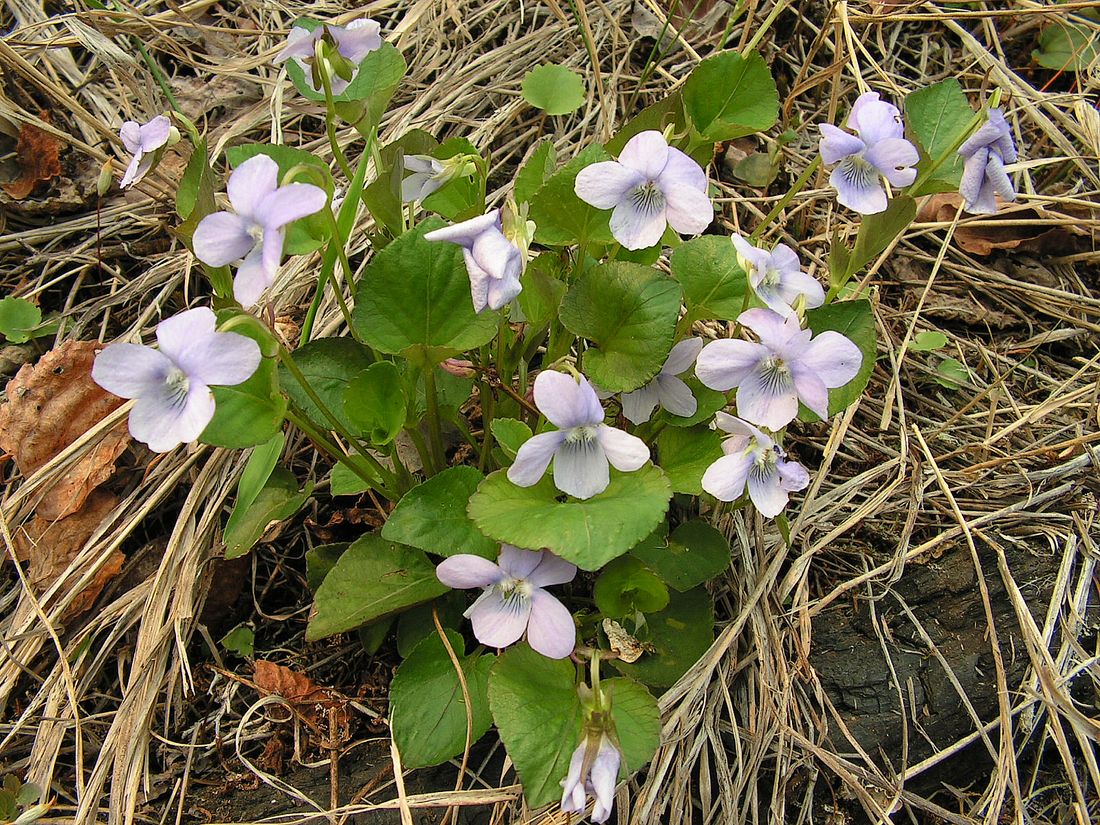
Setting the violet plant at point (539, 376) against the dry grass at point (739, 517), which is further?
the dry grass at point (739, 517)

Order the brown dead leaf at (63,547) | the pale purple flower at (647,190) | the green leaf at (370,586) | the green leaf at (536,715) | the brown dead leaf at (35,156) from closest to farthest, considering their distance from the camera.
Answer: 1. the green leaf at (536,715)
2. the pale purple flower at (647,190)
3. the green leaf at (370,586)
4. the brown dead leaf at (63,547)
5. the brown dead leaf at (35,156)

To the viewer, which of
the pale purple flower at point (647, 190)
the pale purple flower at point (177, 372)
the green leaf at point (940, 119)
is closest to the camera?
the pale purple flower at point (177, 372)

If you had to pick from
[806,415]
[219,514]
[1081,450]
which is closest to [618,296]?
[806,415]

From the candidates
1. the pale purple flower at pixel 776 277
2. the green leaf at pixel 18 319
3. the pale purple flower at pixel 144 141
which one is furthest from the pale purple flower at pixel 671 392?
the green leaf at pixel 18 319

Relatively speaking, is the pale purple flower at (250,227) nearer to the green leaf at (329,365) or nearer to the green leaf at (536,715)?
the green leaf at (329,365)

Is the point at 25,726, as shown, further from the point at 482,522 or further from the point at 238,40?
the point at 238,40

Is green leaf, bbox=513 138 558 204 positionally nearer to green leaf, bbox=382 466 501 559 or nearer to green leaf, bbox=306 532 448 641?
green leaf, bbox=382 466 501 559
